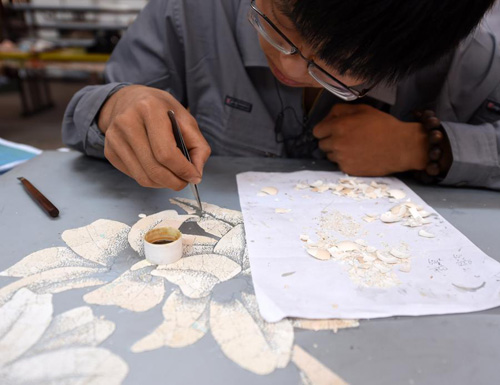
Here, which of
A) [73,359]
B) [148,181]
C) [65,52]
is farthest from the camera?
[65,52]

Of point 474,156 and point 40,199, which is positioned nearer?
point 40,199

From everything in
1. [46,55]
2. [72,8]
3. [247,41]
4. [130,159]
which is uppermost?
[247,41]

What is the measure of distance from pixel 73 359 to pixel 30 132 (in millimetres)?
3206

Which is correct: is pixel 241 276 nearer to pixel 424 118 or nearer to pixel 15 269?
pixel 15 269

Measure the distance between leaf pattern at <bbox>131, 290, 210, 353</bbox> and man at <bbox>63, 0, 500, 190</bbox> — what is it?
200 mm

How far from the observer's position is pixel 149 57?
0.85 meters

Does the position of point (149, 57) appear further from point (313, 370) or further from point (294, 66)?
point (313, 370)

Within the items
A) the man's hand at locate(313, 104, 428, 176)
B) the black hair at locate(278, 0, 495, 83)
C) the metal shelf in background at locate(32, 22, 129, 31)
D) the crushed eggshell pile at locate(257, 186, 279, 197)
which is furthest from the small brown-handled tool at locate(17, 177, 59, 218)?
the metal shelf in background at locate(32, 22, 129, 31)

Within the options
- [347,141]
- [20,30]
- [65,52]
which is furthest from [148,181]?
[20,30]

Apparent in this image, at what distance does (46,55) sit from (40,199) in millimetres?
2741

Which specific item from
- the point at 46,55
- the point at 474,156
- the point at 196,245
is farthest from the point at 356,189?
the point at 46,55

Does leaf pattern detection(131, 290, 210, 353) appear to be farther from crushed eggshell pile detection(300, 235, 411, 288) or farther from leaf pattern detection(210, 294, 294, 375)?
crushed eggshell pile detection(300, 235, 411, 288)

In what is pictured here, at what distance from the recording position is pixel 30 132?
3.05 m

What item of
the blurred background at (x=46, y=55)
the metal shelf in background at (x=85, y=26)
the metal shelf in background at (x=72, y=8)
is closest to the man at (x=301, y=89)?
the blurred background at (x=46, y=55)
